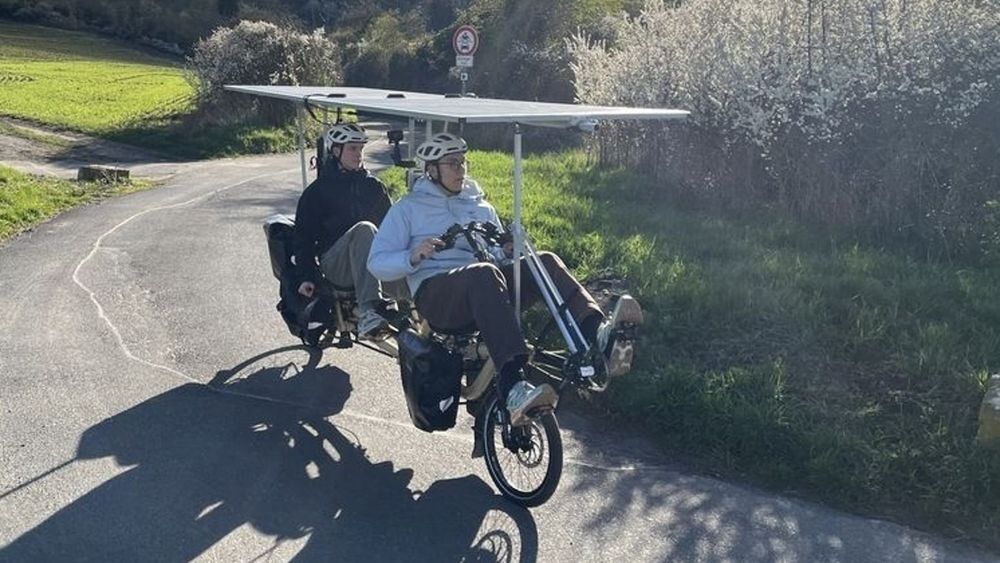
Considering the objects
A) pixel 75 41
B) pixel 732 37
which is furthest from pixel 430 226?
pixel 75 41

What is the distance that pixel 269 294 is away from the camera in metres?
8.27

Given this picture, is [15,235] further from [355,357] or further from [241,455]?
[241,455]

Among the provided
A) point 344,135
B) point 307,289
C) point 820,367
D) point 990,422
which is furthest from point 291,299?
point 990,422

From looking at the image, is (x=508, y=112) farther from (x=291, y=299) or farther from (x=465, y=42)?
(x=465, y=42)

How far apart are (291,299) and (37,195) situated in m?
8.27

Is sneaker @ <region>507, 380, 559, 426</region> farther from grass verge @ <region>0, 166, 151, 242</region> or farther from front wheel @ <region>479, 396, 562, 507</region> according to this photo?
grass verge @ <region>0, 166, 151, 242</region>

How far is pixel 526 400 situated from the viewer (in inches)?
170

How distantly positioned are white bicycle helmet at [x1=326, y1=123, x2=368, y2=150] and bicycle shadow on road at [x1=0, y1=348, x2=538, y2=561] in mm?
1862

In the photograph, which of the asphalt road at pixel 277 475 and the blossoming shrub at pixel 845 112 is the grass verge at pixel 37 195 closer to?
the asphalt road at pixel 277 475

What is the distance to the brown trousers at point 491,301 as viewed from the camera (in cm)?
457

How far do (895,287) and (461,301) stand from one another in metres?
3.75

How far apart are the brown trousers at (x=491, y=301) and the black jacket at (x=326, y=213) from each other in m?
1.52

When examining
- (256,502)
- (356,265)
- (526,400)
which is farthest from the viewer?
(356,265)

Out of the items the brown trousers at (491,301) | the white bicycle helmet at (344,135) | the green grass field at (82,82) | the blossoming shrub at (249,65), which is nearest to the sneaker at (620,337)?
the brown trousers at (491,301)
